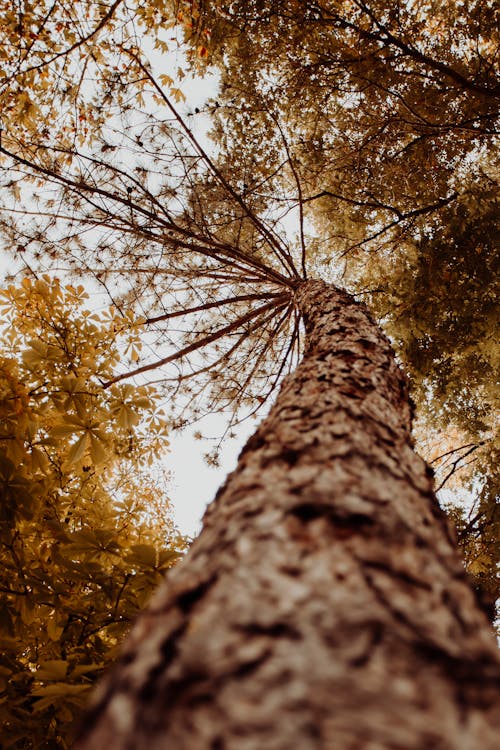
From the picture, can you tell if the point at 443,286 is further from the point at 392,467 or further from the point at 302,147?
the point at 392,467

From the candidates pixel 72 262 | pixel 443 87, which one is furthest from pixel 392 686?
pixel 443 87

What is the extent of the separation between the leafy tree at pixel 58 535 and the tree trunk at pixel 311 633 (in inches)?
43.4

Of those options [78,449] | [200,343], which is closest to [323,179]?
[200,343]

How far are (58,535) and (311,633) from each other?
2187mm

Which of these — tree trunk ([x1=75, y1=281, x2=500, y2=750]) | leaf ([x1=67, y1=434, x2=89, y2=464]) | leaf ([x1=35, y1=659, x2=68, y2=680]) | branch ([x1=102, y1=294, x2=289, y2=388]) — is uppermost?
branch ([x1=102, y1=294, x2=289, y2=388])

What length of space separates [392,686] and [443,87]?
5.48 metres

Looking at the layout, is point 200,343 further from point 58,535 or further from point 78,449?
point 58,535

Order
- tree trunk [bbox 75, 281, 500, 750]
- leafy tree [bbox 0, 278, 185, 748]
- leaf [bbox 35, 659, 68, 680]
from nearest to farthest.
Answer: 1. tree trunk [bbox 75, 281, 500, 750]
2. leaf [bbox 35, 659, 68, 680]
3. leafy tree [bbox 0, 278, 185, 748]

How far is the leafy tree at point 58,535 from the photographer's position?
69.5 inches

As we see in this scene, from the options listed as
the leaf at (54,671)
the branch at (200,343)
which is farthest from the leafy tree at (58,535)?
the branch at (200,343)

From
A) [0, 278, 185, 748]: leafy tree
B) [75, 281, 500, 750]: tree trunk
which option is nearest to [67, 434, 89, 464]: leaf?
[0, 278, 185, 748]: leafy tree

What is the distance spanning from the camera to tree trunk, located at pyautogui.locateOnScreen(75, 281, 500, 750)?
0.47 meters

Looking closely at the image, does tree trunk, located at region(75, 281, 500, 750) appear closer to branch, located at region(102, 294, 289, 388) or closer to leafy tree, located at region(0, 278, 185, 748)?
Answer: leafy tree, located at region(0, 278, 185, 748)

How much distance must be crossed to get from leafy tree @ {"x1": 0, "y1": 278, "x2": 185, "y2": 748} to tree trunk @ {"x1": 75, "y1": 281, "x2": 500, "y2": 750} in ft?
3.62
